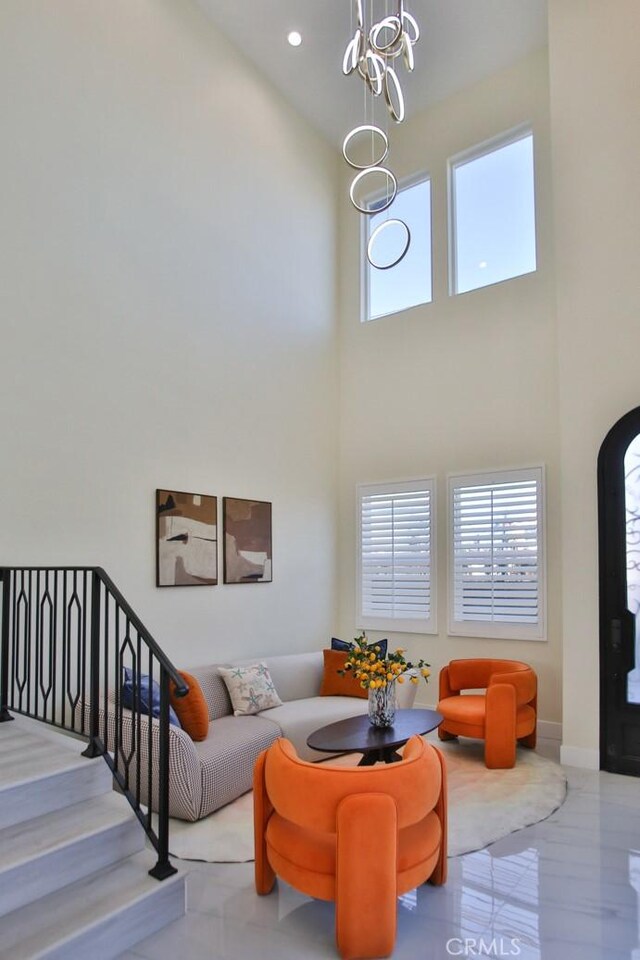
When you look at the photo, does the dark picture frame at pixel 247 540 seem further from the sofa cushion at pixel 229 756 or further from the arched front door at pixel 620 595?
the arched front door at pixel 620 595

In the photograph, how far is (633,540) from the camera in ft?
16.0

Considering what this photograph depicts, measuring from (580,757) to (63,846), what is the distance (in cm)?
393

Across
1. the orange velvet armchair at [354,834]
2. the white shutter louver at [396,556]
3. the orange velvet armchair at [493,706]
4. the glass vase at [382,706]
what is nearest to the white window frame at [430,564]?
the white shutter louver at [396,556]

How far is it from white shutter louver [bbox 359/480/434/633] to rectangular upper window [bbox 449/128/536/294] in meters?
2.30

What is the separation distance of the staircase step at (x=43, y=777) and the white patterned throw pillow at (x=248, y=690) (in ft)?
5.81

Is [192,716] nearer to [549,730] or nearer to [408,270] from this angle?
[549,730]

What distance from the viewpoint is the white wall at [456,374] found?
5988 mm

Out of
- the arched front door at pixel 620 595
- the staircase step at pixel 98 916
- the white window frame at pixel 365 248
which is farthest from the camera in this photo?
the white window frame at pixel 365 248

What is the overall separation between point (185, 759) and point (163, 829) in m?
0.98

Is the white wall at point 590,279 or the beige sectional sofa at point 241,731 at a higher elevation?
the white wall at point 590,279

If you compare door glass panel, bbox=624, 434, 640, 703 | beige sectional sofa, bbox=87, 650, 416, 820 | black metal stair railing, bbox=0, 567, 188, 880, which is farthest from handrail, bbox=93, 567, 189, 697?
door glass panel, bbox=624, 434, 640, 703

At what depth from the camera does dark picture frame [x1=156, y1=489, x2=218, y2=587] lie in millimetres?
5082

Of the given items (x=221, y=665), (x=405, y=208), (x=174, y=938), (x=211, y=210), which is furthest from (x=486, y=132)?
(x=174, y=938)

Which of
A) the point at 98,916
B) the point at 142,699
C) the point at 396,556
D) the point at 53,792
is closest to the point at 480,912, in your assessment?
the point at 98,916
